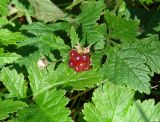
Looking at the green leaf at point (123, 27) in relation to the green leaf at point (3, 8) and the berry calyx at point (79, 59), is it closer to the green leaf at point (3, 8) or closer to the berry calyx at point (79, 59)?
the berry calyx at point (79, 59)

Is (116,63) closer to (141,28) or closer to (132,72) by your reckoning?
(132,72)

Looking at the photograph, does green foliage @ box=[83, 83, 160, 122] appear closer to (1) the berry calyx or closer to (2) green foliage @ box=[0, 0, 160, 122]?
(2) green foliage @ box=[0, 0, 160, 122]

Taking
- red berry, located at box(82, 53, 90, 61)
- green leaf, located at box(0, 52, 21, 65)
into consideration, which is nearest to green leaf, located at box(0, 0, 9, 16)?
green leaf, located at box(0, 52, 21, 65)

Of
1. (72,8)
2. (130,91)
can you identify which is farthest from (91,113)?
(72,8)

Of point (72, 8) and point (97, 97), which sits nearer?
point (97, 97)

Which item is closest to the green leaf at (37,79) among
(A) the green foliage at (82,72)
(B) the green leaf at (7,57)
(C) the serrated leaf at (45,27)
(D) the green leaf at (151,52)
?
(A) the green foliage at (82,72)

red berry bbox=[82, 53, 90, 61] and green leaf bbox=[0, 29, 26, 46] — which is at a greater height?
green leaf bbox=[0, 29, 26, 46]

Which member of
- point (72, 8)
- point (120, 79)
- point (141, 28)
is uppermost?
point (72, 8)
